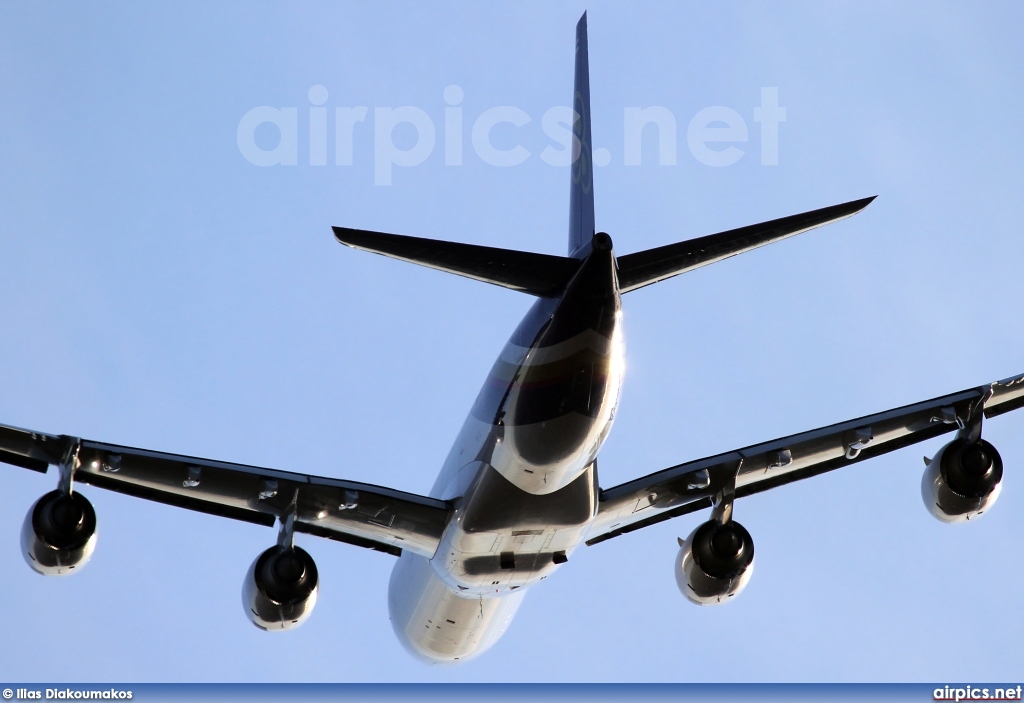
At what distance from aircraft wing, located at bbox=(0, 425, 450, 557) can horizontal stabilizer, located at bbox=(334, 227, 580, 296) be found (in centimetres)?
490

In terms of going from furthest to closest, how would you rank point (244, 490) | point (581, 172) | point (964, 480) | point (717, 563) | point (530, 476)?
1. point (717, 563)
2. point (964, 480)
3. point (244, 490)
4. point (581, 172)
5. point (530, 476)

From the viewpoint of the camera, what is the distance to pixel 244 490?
770 inches

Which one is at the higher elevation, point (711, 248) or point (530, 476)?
point (711, 248)

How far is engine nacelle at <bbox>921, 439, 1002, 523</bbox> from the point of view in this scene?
20.4 m

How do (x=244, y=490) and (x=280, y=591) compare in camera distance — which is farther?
(x=244, y=490)

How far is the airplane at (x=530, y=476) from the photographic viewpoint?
16.0 m

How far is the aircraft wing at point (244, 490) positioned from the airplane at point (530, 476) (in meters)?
0.03

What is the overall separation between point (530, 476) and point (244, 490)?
4.80m

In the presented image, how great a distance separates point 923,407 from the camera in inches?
811

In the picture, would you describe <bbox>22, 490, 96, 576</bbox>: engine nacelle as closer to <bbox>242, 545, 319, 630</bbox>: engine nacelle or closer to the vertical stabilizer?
<bbox>242, 545, 319, 630</bbox>: engine nacelle

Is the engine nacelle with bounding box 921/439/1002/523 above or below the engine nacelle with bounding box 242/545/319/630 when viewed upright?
above

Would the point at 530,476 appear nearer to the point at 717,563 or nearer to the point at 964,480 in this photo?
the point at 717,563

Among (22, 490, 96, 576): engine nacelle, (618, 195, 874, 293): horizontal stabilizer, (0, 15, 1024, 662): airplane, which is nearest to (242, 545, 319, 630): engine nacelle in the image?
(0, 15, 1024, 662): airplane

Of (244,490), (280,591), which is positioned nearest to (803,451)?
(280,591)
